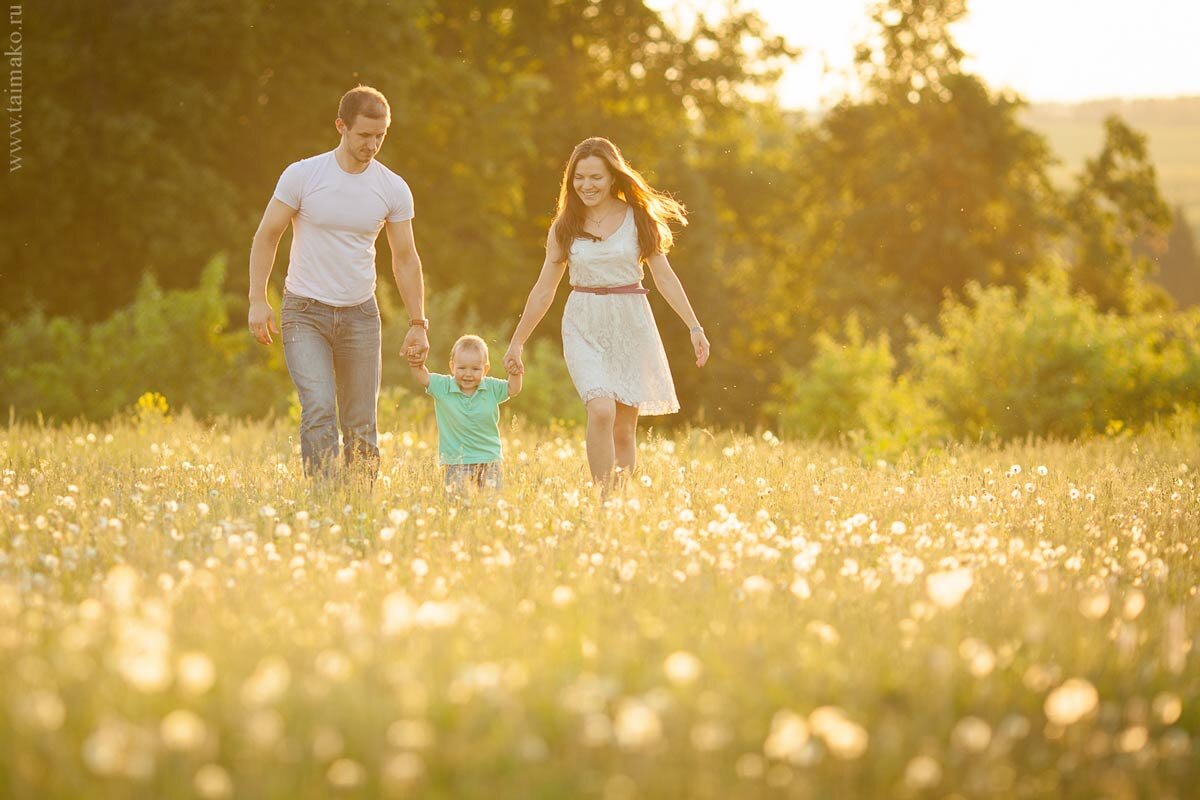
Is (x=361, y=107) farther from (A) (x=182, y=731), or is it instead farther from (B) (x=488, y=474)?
(A) (x=182, y=731)

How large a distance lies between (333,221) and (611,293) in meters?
1.76

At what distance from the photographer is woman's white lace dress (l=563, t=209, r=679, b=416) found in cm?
818

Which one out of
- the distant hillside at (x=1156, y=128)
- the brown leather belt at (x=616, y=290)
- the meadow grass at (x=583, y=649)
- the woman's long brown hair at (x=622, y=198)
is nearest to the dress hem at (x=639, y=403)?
the brown leather belt at (x=616, y=290)

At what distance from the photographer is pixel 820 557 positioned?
6.07m

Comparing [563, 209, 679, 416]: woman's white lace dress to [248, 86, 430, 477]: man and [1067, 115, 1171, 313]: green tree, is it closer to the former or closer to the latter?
[248, 86, 430, 477]: man

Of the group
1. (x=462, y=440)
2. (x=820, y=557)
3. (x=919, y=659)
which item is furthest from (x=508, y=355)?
(x=919, y=659)

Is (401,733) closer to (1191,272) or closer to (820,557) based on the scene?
(820,557)

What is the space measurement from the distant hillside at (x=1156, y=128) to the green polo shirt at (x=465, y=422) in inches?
5531

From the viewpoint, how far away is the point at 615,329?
8.23m

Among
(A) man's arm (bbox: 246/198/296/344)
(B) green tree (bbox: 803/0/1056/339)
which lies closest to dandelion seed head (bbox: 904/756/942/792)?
(A) man's arm (bbox: 246/198/296/344)

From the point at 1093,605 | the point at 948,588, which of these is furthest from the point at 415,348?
the point at 1093,605

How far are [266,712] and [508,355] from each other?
488 cm

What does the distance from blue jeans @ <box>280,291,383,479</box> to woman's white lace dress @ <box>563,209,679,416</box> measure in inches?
48.9

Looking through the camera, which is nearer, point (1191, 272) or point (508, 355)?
point (508, 355)
